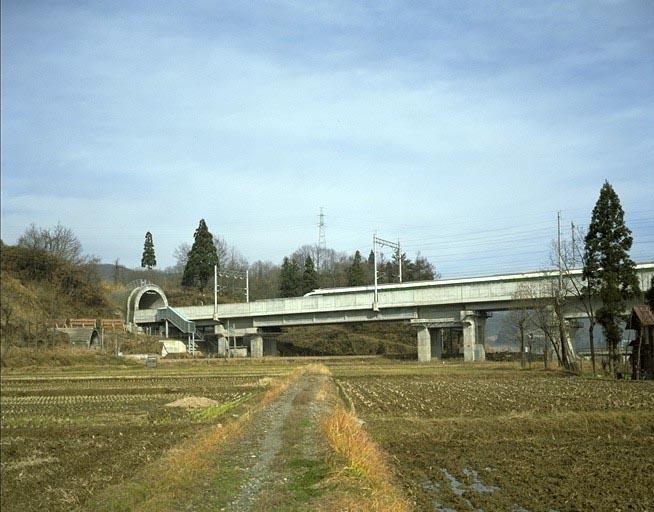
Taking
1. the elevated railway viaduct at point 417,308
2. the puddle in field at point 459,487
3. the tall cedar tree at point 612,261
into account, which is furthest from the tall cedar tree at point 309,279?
the puddle in field at point 459,487

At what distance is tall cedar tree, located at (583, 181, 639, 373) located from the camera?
142 feet

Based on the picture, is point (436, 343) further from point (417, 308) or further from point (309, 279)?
point (309, 279)

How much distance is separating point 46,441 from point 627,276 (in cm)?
3714

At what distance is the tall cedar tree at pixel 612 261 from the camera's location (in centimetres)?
4334

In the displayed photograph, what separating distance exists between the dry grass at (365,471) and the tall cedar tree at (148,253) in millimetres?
123717

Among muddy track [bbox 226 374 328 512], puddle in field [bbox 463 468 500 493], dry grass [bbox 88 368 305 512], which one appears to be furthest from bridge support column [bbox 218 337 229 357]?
puddle in field [bbox 463 468 500 493]

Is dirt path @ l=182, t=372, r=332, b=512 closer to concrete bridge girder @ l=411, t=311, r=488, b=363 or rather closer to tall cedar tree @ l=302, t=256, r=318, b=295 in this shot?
concrete bridge girder @ l=411, t=311, r=488, b=363

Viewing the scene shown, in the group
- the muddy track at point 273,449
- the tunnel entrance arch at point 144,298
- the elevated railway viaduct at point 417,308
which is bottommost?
the muddy track at point 273,449

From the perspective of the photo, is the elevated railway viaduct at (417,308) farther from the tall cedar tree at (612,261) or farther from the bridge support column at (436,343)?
the tall cedar tree at (612,261)

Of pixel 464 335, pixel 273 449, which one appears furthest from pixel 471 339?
pixel 273 449

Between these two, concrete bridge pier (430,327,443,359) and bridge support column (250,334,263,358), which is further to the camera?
bridge support column (250,334,263,358)

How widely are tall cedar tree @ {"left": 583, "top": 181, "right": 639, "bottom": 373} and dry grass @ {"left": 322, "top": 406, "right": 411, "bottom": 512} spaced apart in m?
32.0

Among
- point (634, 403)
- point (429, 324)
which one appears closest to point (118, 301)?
point (429, 324)

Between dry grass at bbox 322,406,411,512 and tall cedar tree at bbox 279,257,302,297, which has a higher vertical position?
tall cedar tree at bbox 279,257,302,297
